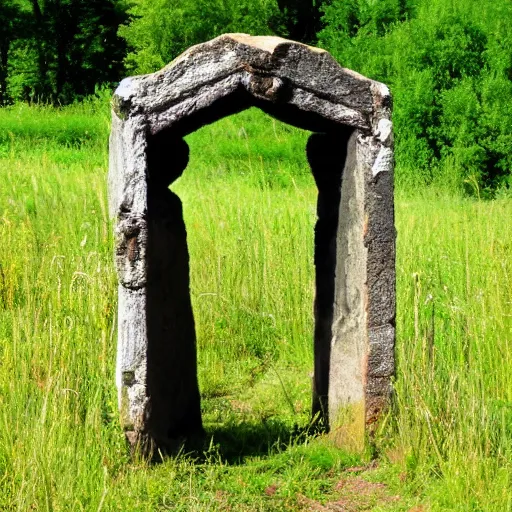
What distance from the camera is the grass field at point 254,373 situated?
12.7ft

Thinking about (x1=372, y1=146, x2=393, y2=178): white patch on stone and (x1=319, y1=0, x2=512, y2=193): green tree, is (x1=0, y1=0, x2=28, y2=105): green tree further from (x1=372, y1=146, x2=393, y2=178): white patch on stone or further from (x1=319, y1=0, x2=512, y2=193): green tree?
(x1=372, y1=146, x2=393, y2=178): white patch on stone

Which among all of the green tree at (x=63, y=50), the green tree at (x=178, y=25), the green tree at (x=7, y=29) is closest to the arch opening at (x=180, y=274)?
the green tree at (x=178, y=25)

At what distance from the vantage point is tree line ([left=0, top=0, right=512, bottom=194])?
1182cm

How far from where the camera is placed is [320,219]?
4965 mm

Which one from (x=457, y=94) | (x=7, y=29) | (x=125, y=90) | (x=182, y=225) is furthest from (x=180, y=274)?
Result: (x=7, y=29)

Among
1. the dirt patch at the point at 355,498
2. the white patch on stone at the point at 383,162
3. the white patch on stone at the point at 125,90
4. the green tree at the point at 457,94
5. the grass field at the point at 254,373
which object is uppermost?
the green tree at the point at 457,94

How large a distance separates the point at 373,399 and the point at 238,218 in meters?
3.17

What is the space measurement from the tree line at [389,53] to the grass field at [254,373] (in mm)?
1258

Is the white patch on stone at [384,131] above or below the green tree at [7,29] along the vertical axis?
below

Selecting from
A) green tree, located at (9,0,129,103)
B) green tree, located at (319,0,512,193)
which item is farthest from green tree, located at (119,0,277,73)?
green tree, located at (319,0,512,193)

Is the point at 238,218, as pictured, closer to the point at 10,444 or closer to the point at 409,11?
the point at 10,444

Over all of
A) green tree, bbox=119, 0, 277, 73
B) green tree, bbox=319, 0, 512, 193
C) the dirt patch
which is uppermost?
green tree, bbox=119, 0, 277, 73

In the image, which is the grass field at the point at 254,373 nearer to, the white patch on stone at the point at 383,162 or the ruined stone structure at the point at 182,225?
the ruined stone structure at the point at 182,225

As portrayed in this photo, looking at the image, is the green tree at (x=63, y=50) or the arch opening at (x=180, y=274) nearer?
the arch opening at (x=180, y=274)
